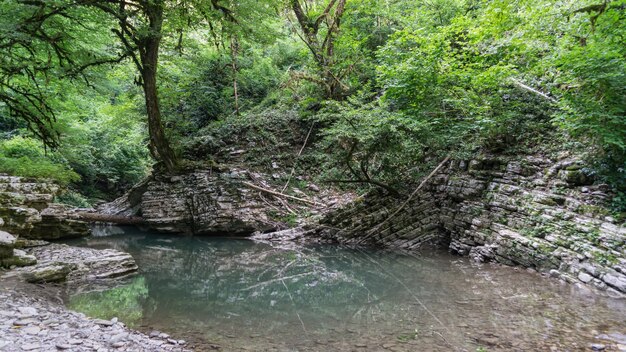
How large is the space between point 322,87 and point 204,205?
721cm

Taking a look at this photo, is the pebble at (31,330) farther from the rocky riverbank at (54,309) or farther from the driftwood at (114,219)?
the driftwood at (114,219)

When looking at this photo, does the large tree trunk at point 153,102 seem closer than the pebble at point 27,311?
No

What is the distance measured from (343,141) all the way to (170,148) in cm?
747

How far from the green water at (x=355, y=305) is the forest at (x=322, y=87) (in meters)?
2.86

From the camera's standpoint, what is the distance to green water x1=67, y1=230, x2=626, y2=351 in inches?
183

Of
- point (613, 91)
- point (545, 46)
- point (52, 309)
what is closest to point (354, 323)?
point (52, 309)

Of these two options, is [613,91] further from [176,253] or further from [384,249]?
[176,253]

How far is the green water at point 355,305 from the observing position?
4.64 metres

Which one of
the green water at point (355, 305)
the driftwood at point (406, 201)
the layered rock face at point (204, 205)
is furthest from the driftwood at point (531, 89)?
the layered rock face at point (204, 205)

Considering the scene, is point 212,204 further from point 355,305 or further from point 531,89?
point 531,89

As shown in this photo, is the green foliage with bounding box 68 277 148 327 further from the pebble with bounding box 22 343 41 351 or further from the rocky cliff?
the rocky cliff

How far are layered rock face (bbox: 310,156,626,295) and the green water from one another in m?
0.50

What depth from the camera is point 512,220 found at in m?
8.59

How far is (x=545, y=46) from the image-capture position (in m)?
9.53
